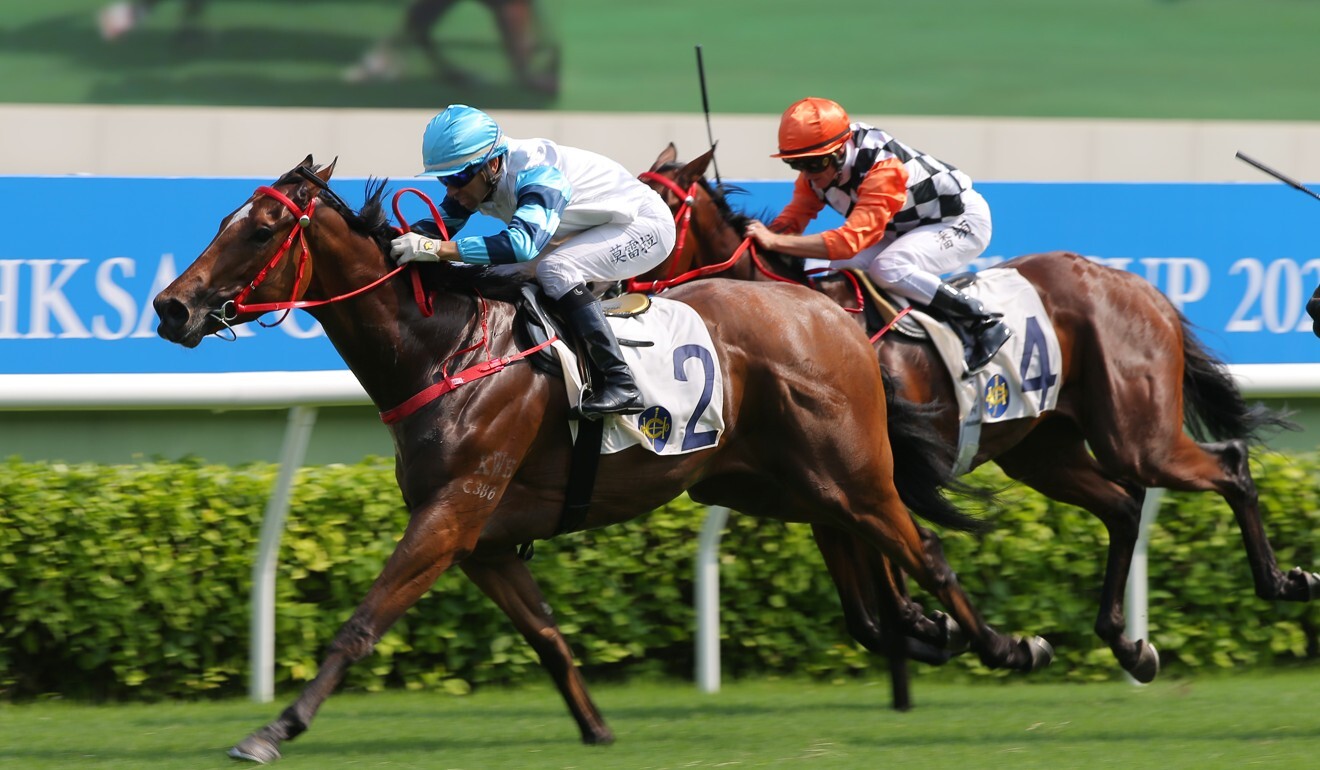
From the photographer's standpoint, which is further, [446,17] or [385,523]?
[446,17]

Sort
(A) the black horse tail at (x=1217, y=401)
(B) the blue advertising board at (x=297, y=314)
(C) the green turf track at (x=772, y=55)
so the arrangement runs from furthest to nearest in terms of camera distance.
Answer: (C) the green turf track at (x=772, y=55) → (B) the blue advertising board at (x=297, y=314) → (A) the black horse tail at (x=1217, y=401)

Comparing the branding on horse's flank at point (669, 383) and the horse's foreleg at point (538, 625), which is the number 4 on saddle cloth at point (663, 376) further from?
the horse's foreleg at point (538, 625)

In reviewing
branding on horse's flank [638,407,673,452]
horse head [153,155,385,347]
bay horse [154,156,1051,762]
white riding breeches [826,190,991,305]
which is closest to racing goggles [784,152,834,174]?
white riding breeches [826,190,991,305]

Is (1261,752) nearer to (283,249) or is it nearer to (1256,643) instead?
(1256,643)

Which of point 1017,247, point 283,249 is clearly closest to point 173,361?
point 283,249

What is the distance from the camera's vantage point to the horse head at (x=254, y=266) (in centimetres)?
363

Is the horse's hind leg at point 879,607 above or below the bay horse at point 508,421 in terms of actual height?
below

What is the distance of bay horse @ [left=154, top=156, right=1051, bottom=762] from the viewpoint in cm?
370

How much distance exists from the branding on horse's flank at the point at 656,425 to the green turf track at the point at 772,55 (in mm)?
6438

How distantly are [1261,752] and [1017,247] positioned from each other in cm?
321

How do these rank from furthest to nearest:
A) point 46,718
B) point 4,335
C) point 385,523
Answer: point 4,335
point 385,523
point 46,718

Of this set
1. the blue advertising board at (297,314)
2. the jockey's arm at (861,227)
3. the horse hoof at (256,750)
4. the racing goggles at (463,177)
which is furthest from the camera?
the blue advertising board at (297,314)

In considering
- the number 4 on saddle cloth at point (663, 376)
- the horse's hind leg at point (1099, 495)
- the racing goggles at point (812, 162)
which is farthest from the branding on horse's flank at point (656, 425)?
the horse's hind leg at point (1099, 495)

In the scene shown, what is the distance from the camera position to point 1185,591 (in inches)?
205
